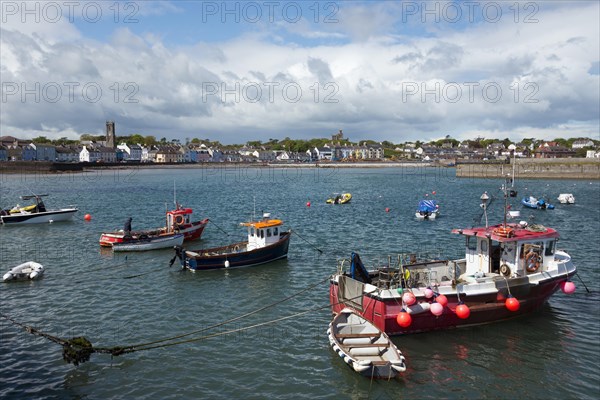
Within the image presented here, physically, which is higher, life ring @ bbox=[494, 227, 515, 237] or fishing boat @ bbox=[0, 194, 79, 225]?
life ring @ bbox=[494, 227, 515, 237]

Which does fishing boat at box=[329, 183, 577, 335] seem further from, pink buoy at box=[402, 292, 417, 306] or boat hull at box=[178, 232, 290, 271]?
boat hull at box=[178, 232, 290, 271]

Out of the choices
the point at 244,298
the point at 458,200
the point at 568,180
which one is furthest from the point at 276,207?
the point at 568,180

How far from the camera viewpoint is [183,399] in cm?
1574

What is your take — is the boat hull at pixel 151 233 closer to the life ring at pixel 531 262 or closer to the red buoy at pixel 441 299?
the red buoy at pixel 441 299

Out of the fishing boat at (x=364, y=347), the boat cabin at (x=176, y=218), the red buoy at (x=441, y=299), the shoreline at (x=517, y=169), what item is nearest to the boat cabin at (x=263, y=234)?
the boat cabin at (x=176, y=218)

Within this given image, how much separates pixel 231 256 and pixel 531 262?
18.4 m

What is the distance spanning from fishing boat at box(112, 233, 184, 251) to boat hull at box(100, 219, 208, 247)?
1.47 ft

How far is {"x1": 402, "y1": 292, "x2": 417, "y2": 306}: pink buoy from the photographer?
1956 cm

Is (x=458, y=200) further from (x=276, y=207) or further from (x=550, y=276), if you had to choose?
(x=550, y=276)


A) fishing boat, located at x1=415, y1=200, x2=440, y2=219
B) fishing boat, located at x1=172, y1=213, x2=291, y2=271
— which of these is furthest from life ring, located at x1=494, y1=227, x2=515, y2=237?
fishing boat, located at x1=415, y1=200, x2=440, y2=219

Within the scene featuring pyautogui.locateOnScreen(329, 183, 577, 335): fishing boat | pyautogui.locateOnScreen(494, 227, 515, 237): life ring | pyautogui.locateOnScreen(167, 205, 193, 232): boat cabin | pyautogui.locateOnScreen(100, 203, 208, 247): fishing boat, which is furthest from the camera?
pyautogui.locateOnScreen(167, 205, 193, 232): boat cabin

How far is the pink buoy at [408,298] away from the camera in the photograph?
64.2 ft

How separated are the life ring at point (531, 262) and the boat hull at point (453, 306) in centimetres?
80

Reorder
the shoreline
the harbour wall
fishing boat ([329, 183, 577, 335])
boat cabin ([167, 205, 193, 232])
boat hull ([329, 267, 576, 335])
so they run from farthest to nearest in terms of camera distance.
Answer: the shoreline
the harbour wall
boat cabin ([167, 205, 193, 232])
fishing boat ([329, 183, 577, 335])
boat hull ([329, 267, 576, 335])
